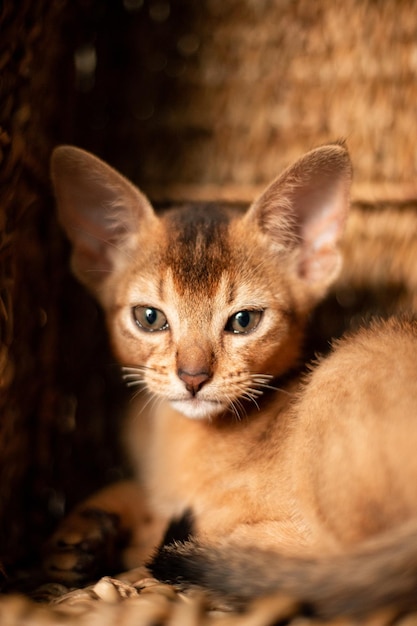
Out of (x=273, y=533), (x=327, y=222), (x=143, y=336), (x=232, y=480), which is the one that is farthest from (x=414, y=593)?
(x=327, y=222)

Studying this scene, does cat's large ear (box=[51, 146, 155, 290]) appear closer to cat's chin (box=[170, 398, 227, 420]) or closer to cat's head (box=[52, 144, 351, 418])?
cat's head (box=[52, 144, 351, 418])

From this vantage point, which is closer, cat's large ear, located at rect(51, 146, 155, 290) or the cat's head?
the cat's head

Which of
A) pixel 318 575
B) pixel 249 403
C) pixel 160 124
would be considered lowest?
pixel 318 575

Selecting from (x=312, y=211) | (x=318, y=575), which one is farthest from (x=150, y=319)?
(x=318, y=575)

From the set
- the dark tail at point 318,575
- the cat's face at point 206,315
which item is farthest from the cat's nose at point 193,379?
the dark tail at point 318,575

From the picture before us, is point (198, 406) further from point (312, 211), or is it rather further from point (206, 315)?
point (312, 211)

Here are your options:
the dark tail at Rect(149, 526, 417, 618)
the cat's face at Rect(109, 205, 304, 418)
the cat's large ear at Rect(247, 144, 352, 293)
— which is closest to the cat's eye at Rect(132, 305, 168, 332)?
the cat's face at Rect(109, 205, 304, 418)

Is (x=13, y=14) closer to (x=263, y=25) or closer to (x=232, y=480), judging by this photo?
(x=263, y=25)
